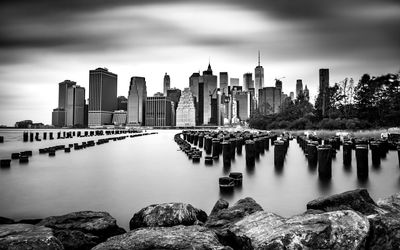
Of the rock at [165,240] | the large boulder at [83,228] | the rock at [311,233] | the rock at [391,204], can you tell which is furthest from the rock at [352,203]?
the large boulder at [83,228]

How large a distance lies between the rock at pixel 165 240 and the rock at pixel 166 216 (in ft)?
4.00

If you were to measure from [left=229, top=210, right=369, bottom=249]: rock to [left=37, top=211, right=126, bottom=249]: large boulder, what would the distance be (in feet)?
7.79

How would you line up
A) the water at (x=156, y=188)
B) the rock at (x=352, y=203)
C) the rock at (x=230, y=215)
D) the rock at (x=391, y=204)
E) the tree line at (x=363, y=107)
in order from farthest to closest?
the tree line at (x=363, y=107) → the water at (x=156, y=188) → the rock at (x=391, y=204) → the rock at (x=352, y=203) → the rock at (x=230, y=215)

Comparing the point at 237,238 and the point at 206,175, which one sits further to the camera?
the point at 206,175

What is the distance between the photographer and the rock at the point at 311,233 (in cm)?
→ 379

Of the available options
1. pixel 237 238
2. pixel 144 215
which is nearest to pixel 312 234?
pixel 237 238

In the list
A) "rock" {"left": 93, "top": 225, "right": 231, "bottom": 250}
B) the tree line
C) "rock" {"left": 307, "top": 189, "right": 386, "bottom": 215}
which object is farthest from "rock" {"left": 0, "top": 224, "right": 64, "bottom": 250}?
the tree line

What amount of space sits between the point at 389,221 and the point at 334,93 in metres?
82.5

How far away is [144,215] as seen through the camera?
5.85 m

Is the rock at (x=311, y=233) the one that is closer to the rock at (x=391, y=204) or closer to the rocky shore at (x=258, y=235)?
the rocky shore at (x=258, y=235)

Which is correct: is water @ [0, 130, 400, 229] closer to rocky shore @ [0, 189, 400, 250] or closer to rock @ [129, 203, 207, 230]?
rock @ [129, 203, 207, 230]

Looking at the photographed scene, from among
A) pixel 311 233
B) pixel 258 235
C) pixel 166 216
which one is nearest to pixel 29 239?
pixel 166 216

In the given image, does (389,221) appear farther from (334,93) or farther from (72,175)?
(334,93)

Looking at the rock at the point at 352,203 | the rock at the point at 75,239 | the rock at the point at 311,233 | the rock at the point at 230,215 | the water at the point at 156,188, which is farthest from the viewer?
the water at the point at 156,188
